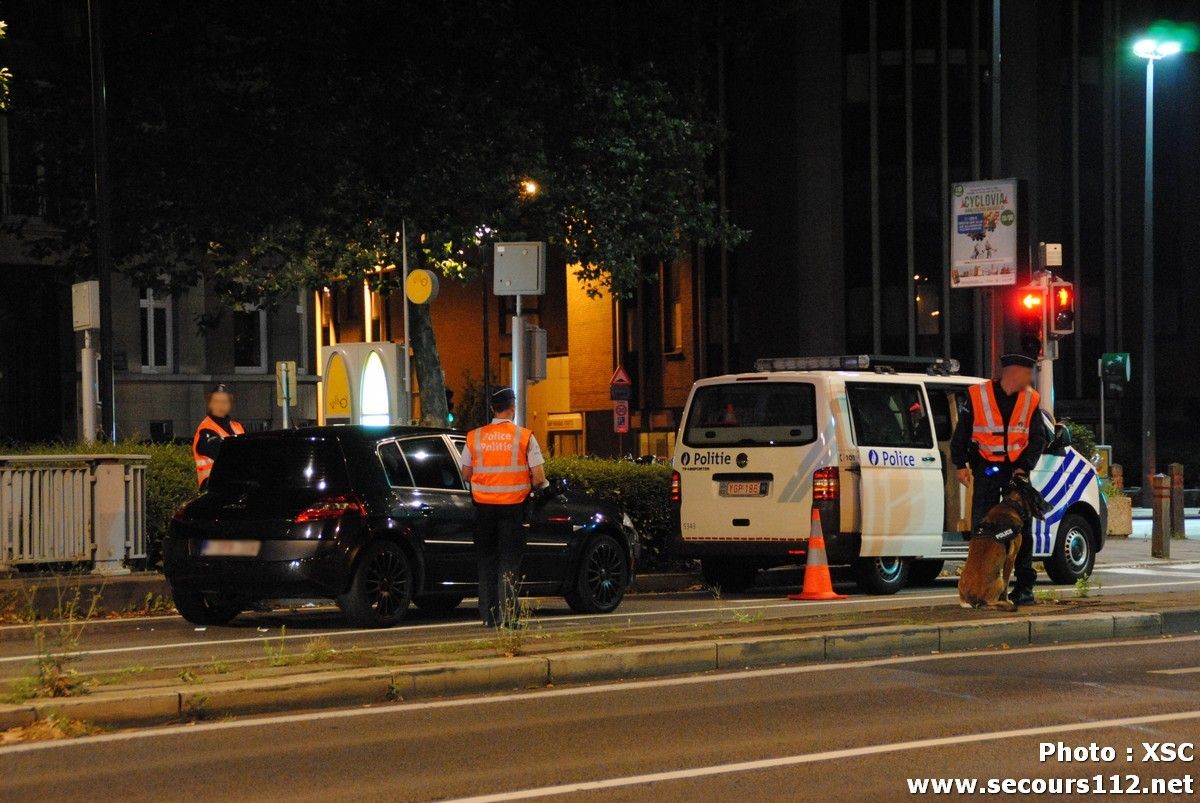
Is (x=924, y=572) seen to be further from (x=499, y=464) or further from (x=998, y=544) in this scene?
(x=499, y=464)

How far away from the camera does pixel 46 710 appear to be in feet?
27.8

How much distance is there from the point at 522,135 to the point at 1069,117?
25.5 metres

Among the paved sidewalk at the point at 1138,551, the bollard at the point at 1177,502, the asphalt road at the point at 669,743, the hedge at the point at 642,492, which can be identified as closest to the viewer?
the asphalt road at the point at 669,743

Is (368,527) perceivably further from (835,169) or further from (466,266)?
(835,169)

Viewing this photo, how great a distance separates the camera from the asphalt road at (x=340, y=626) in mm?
11711

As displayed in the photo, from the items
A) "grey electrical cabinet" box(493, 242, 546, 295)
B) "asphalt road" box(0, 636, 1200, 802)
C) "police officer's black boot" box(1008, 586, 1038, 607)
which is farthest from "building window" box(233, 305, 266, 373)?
"asphalt road" box(0, 636, 1200, 802)

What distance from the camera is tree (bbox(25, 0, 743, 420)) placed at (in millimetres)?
28266

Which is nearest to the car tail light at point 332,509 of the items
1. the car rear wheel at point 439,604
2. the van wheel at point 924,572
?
the car rear wheel at point 439,604

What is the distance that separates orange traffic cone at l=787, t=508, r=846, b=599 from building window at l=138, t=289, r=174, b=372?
29.4 metres

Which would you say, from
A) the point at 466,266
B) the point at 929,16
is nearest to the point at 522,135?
the point at 466,266

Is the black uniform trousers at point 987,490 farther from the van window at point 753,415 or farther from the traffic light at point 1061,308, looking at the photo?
the traffic light at point 1061,308

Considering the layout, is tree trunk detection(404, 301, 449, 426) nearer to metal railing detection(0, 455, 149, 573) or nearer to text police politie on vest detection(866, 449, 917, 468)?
metal railing detection(0, 455, 149, 573)

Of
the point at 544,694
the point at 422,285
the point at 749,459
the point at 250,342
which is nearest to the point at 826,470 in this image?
the point at 749,459

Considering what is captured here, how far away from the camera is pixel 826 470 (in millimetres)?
15977
